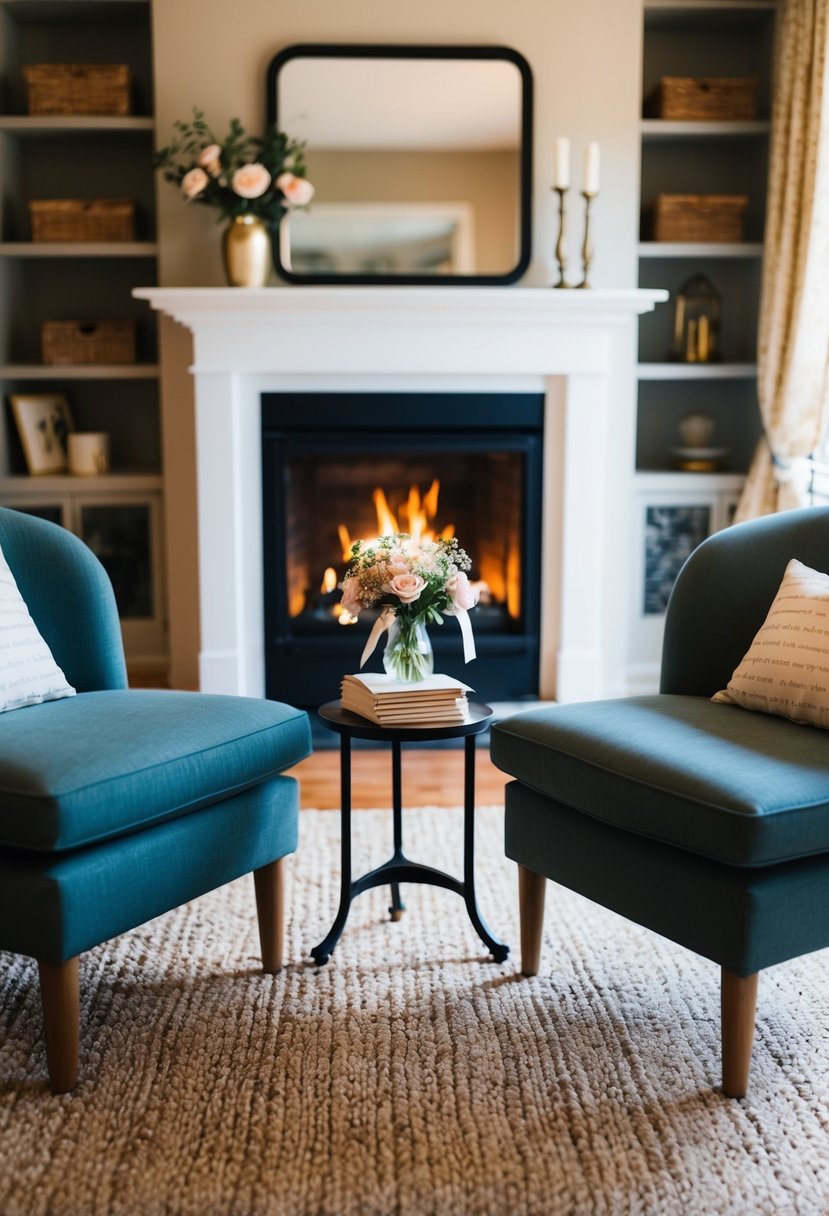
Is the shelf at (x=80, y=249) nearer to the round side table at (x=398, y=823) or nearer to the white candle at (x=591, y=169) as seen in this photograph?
the white candle at (x=591, y=169)

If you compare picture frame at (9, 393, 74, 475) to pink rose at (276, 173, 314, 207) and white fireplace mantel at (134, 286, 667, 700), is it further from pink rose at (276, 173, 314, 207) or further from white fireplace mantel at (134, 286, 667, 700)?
pink rose at (276, 173, 314, 207)

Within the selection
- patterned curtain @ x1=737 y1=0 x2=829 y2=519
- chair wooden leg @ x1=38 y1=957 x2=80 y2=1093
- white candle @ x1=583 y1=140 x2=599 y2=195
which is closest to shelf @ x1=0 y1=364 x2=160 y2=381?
white candle @ x1=583 y1=140 x2=599 y2=195

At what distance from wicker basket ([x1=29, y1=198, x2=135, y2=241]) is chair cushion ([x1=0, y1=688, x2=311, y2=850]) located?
238 cm

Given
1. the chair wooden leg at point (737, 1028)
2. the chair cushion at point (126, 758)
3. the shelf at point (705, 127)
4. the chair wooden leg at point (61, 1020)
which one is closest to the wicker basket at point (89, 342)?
the shelf at point (705, 127)

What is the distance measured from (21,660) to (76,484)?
7.27 ft

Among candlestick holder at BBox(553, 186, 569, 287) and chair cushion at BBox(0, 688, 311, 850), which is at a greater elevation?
candlestick holder at BBox(553, 186, 569, 287)

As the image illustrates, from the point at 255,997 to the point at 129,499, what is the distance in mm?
2601

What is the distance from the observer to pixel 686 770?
193 centimetres

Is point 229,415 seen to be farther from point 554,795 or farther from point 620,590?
point 554,795

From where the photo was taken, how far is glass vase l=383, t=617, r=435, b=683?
2320 millimetres

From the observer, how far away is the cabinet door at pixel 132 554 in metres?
4.48

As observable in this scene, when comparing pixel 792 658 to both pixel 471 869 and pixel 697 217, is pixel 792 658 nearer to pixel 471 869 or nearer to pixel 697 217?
pixel 471 869

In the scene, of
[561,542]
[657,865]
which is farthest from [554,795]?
[561,542]

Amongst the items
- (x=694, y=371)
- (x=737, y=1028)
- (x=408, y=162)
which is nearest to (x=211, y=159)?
(x=408, y=162)
